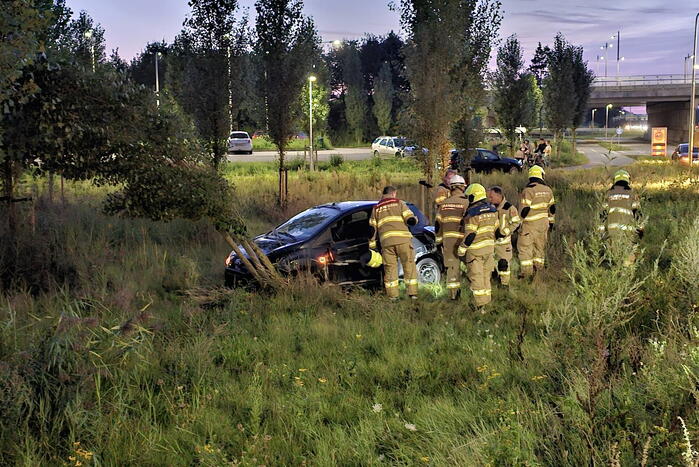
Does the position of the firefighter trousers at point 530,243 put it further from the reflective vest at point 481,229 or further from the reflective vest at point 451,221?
the reflective vest at point 481,229

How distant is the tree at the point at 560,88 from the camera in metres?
38.8

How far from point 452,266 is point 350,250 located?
56.4 inches

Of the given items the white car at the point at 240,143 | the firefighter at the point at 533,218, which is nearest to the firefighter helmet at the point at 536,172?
the firefighter at the point at 533,218

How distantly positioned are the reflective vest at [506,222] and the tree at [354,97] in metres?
49.8

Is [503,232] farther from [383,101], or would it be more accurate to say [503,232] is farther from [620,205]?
[383,101]

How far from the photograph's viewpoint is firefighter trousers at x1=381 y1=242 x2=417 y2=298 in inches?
371

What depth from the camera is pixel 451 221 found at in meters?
9.78

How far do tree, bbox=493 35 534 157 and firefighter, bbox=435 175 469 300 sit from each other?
2493cm

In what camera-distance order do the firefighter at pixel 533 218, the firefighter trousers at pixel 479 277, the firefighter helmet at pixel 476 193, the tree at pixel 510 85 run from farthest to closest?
the tree at pixel 510 85
the firefighter at pixel 533 218
the firefighter helmet at pixel 476 193
the firefighter trousers at pixel 479 277

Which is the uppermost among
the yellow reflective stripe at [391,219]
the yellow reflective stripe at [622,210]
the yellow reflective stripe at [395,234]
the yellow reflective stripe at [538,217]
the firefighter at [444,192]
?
the firefighter at [444,192]

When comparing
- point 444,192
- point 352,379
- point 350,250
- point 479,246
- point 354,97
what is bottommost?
point 352,379

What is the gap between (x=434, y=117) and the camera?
15.7 meters

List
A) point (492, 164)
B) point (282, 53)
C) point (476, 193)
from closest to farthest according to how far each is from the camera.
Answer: point (476, 193)
point (282, 53)
point (492, 164)

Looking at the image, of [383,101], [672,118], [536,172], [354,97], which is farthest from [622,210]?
[672,118]
